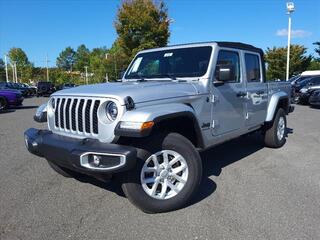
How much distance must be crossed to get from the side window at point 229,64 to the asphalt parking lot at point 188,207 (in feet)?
4.94

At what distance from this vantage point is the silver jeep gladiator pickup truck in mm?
3863

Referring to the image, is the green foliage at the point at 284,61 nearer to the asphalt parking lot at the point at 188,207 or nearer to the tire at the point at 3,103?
the tire at the point at 3,103

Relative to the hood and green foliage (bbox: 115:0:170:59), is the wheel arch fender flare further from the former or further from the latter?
green foliage (bbox: 115:0:170:59)

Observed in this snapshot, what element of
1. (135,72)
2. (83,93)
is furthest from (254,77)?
(83,93)

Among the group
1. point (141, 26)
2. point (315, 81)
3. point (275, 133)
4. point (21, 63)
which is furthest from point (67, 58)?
point (275, 133)

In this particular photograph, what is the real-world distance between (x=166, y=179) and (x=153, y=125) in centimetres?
74

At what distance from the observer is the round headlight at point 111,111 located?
402cm

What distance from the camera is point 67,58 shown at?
426 ft

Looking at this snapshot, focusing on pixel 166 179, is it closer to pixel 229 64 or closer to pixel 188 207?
pixel 188 207

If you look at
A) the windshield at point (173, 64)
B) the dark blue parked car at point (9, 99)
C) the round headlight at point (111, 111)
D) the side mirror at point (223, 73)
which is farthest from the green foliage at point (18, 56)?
the round headlight at point (111, 111)

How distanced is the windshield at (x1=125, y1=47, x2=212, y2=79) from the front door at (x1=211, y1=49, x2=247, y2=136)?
0.24 m

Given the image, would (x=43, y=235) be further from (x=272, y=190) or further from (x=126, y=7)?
(x=126, y=7)

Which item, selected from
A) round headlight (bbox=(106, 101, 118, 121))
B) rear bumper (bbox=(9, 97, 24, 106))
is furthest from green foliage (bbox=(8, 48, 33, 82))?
round headlight (bbox=(106, 101, 118, 121))

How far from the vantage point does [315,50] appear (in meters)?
46.6
